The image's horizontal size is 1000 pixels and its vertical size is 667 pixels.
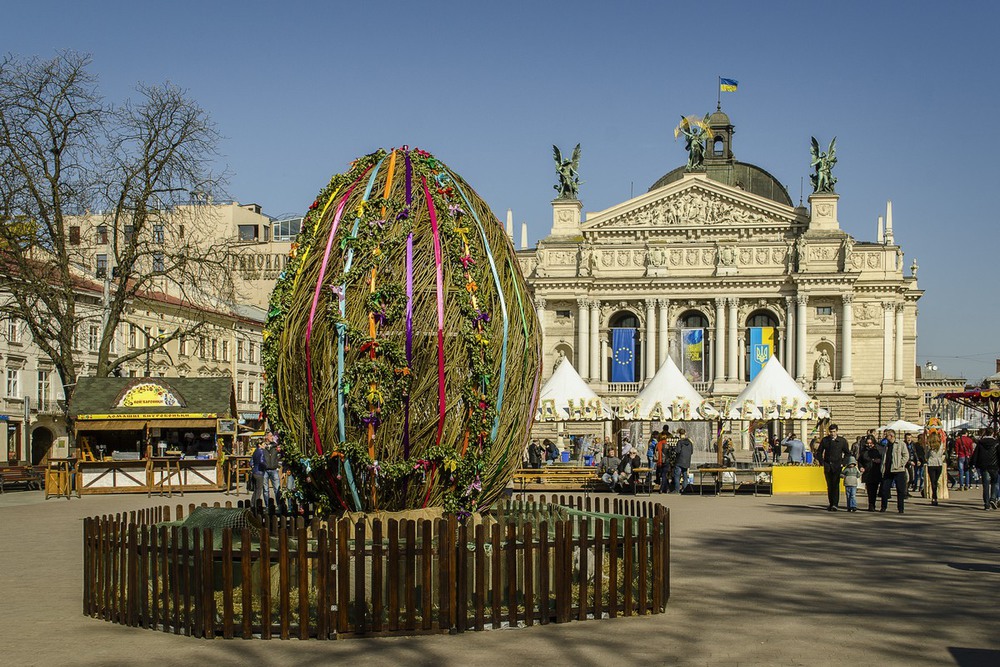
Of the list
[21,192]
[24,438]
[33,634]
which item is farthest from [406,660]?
[24,438]

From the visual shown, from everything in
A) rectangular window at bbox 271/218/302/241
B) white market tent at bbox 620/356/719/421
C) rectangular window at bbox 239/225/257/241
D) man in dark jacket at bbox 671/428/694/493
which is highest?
→ rectangular window at bbox 271/218/302/241

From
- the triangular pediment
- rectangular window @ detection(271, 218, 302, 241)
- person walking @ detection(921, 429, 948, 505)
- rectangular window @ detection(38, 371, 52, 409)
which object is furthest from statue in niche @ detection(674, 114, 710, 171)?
person walking @ detection(921, 429, 948, 505)

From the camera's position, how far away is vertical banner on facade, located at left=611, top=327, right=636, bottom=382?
8262cm

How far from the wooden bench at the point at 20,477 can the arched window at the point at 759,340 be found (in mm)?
51991

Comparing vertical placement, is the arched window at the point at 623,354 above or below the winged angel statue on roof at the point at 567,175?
below

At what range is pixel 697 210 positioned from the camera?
85812 mm

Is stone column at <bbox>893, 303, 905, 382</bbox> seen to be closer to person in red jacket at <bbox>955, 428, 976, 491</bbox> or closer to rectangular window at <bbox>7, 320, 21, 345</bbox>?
person in red jacket at <bbox>955, 428, 976, 491</bbox>

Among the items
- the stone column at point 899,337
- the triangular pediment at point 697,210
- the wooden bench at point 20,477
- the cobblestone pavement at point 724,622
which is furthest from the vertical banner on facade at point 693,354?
the cobblestone pavement at point 724,622

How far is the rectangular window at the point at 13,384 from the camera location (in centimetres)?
5312

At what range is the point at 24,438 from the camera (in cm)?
5434

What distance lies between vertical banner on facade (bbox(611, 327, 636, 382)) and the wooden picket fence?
71969 mm

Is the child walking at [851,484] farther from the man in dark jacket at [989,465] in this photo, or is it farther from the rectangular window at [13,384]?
the rectangular window at [13,384]

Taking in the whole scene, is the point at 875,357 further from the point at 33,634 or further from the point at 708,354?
the point at 33,634

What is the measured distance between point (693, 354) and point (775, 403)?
147 feet
